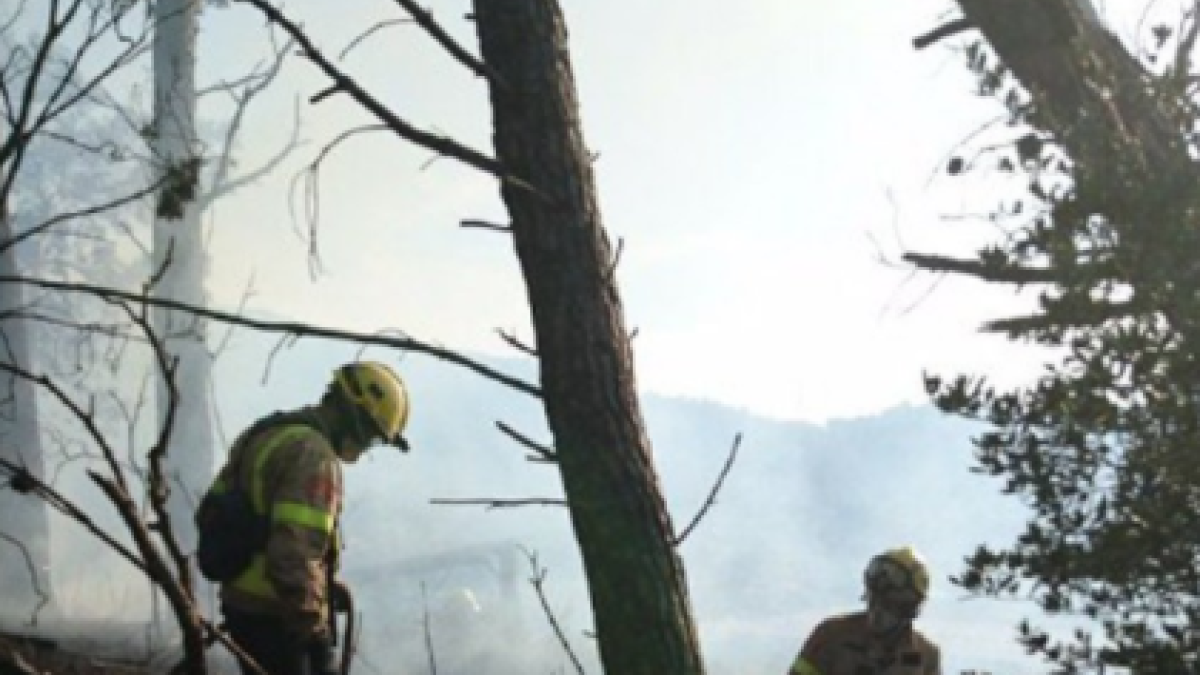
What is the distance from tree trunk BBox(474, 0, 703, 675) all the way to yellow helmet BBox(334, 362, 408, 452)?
6.93 ft

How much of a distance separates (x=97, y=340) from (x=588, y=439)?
30.7m

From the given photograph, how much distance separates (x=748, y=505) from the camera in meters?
55.9

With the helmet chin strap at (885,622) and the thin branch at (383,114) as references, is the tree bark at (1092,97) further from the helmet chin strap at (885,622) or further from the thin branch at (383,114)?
the helmet chin strap at (885,622)

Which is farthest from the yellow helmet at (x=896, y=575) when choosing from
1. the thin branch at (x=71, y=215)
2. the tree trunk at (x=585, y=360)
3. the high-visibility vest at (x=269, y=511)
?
the thin branch at (x=71, y=215)

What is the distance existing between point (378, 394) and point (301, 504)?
624mm

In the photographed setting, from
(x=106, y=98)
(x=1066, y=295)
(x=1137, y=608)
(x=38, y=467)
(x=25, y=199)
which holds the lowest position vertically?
(x=1137, y=608)

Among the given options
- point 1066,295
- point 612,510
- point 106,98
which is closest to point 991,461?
point 1066,295

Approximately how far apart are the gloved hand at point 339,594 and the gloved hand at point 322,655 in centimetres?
13

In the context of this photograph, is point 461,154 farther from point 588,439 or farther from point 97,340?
point 97,340

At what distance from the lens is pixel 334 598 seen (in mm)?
5602

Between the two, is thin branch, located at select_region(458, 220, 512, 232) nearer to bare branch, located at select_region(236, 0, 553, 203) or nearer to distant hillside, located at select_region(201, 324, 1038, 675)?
bare branch, located at select_region(236, 0, 553, 203)

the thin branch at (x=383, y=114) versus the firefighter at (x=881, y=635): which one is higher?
the thin branch at (x=383, y=114)

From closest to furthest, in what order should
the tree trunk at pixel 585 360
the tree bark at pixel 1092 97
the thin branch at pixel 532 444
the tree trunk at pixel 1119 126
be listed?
the tree trunk at pixel 1119 126
the tree bark at pixel 1092 97
the thin branch at pixel 532 444
the tree trunk at pixel 585 360

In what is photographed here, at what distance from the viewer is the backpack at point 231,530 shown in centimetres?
516
